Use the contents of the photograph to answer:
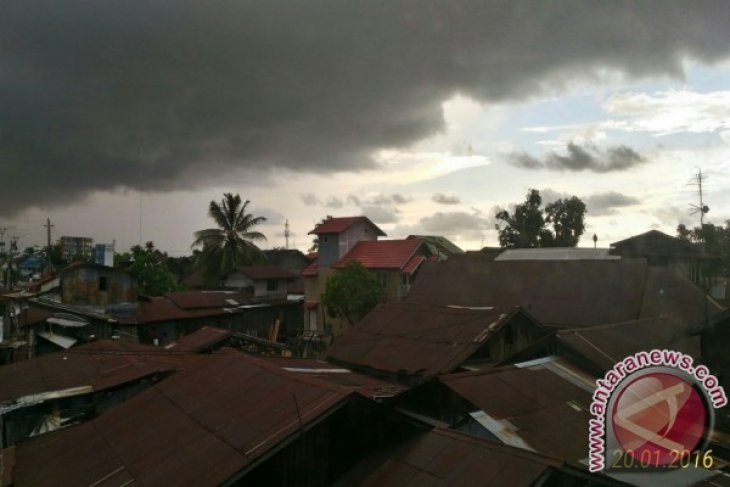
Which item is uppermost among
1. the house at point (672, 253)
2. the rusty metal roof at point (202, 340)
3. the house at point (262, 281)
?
the house at point (672, 253)

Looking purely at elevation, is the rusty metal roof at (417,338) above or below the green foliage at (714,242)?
below

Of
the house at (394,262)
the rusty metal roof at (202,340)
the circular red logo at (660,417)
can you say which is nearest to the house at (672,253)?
the house at (394,262)

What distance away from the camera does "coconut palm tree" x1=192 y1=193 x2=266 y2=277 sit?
44.1m

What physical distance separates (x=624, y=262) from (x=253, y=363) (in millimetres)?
19562

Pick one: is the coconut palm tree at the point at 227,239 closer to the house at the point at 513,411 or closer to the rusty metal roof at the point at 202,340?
the rusty metal roof at the point at 202,340

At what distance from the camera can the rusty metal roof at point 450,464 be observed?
5945mm

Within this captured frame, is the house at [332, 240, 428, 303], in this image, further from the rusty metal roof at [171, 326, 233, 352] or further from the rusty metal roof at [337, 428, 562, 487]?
the rusty metal roof at [337, 428, 562, 487]

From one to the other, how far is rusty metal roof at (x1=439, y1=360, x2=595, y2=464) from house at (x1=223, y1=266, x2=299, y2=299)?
31.6 meters

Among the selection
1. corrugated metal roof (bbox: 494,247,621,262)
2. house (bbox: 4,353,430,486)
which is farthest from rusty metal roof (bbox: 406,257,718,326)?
house (bbox: 4,353,430,486)

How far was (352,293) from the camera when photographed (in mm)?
30906

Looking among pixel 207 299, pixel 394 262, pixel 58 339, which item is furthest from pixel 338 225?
pixel 58 339

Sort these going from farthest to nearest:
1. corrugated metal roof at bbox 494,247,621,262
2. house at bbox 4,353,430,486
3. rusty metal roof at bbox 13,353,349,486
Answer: corrugated metal roof at bbox 494,247,621,262 < rusty metal roof at bbox 13,353,349,486 < house at bbox 4,353,430,486

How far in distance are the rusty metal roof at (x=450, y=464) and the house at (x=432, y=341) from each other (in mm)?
7097

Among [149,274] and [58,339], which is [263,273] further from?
[58,339]
